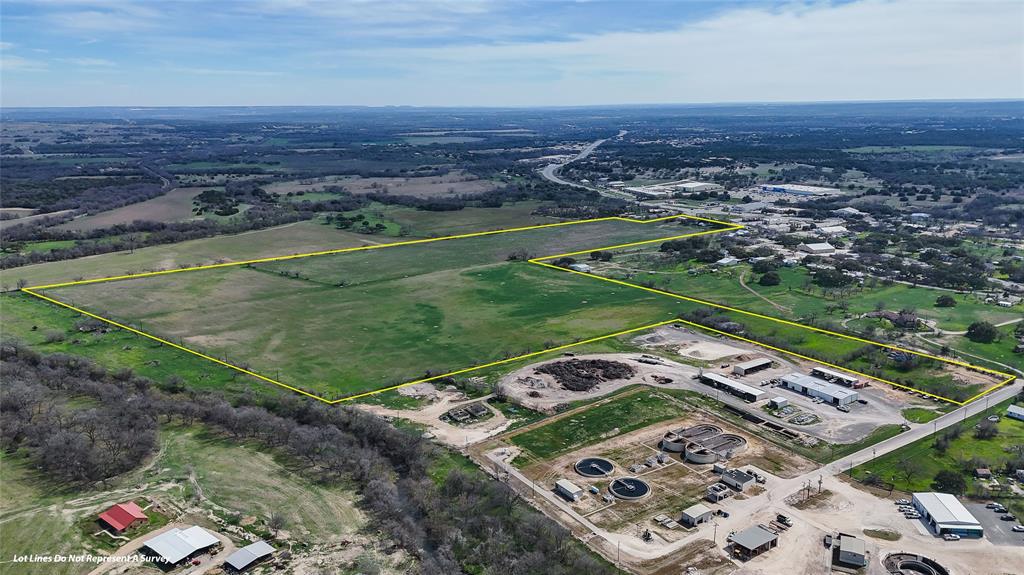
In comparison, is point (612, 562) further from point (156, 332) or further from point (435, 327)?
point (156, 332)

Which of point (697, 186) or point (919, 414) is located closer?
point (919, 414)

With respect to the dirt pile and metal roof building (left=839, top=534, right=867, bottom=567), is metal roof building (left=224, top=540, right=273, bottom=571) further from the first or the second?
metal roof building (left=839, top=534, right=867, bottom=567)

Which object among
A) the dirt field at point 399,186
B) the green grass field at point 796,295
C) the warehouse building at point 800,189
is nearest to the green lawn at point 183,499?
the green grass field at point 796,295

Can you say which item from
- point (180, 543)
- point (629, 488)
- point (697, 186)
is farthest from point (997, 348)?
point (697, 186)

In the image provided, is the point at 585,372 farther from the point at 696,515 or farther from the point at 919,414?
the point at 919,414

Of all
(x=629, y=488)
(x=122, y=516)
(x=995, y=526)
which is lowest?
(x=995, y=526)

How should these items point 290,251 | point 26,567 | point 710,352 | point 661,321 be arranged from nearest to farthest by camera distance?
point 26,567 < point 710,352 < point 661,321 < point 290,251

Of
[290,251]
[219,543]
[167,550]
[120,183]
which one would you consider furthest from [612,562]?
[120,183]
